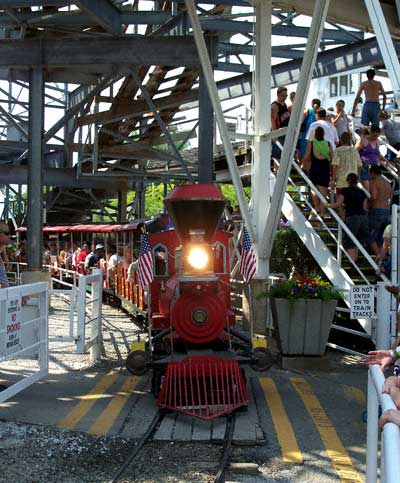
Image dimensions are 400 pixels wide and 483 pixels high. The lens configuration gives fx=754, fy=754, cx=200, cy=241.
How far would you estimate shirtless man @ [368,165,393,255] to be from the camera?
41.0 feet

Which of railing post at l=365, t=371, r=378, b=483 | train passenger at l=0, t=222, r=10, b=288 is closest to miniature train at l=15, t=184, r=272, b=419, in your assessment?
train passenger at l=0, t=222, r=10, b=288

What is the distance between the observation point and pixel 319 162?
13.8 metres

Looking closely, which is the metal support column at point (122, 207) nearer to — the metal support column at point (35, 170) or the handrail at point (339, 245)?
the metal support column at point (35, 170)

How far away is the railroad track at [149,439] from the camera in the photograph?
6.29 m

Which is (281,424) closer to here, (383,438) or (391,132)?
(383,438)

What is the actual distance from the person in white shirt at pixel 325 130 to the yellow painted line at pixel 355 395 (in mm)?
5434

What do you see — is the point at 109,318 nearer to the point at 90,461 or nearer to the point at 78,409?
the point at 78,409

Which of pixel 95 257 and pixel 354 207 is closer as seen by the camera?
pixel 354 207

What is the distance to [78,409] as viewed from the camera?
28.1ft

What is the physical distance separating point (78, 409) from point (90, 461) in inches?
73.4

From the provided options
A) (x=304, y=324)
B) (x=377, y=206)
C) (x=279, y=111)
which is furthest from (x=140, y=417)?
(x=279, y=111)

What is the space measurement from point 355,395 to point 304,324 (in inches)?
58.6

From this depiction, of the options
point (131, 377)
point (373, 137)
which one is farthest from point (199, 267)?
point (373, 137)

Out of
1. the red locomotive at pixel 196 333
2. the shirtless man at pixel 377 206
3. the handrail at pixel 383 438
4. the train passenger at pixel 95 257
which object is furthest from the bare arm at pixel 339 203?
the train passenger at pixel 95 257
